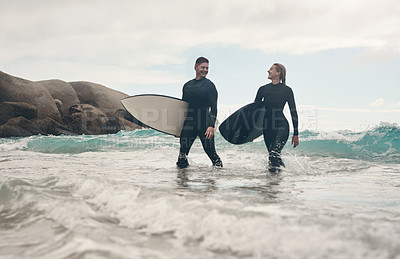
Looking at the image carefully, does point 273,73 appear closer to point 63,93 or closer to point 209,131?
point 209,131

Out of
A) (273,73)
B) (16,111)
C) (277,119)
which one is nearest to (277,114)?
(277,119)

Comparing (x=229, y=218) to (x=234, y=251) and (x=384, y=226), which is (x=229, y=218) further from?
(x=384, y=226)

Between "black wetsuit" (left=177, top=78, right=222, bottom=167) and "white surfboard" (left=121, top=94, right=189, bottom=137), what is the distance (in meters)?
0.28

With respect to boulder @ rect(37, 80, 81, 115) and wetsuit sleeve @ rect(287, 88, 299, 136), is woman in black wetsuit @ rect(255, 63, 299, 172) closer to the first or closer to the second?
wetsuit sleeve @ rect(287, 88, 299, 136)

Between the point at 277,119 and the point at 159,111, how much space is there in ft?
7.55

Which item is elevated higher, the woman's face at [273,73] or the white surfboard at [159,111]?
the woman's face at [273,73]

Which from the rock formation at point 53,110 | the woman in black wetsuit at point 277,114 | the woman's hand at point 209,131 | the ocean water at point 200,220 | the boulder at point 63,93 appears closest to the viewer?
the ocean water at point 200,220

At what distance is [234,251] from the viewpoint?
2.23 metres

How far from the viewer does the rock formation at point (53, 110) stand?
21469 millimetres

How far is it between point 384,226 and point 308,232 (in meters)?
0.65

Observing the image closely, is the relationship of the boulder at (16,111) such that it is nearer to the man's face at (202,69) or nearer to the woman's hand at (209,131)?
the man's face at (202,69)

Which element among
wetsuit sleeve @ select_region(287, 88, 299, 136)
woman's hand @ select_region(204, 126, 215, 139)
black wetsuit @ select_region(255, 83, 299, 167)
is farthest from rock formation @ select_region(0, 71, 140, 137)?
wetsuit sleeve @ select_region(287, 88, 299, 136)

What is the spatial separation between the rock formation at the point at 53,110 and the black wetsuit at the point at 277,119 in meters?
14.7

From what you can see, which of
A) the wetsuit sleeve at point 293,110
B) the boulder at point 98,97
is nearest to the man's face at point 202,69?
the wetsuit sleeve at point 293,110
